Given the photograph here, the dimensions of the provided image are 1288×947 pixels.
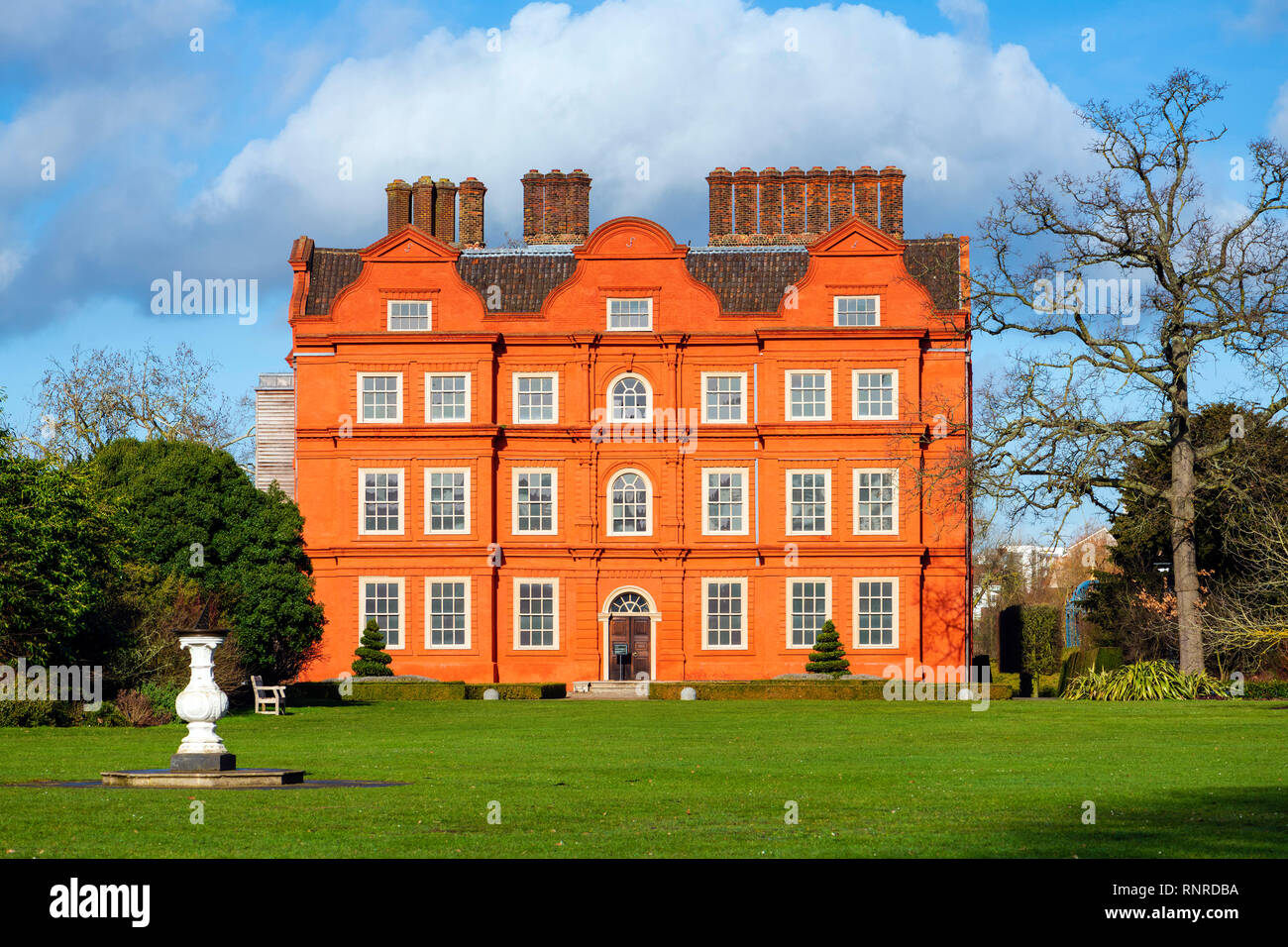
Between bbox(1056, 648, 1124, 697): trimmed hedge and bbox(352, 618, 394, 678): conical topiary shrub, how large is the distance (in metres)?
20.4

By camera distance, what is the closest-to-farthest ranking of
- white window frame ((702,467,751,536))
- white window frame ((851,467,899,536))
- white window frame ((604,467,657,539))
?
white window frame ((851,467,899,536)) → white window frame ((702,467,751,536)) → white window frame ((604,467,657,539))

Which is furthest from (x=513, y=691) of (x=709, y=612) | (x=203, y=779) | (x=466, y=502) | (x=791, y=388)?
(x=203, y=779)

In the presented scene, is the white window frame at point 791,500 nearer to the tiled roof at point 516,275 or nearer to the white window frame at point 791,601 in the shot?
the white window frame at point 791,601

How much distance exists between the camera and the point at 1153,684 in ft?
129

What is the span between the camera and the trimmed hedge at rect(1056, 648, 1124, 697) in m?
42.6

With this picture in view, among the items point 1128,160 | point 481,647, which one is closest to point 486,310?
point 481,647

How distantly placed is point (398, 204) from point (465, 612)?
15.4 m

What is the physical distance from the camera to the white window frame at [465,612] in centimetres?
5028

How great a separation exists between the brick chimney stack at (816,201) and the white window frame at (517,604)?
1568 cm

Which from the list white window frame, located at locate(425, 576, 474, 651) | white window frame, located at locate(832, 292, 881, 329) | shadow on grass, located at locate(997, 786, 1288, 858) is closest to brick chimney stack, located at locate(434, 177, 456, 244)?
white window frame, located at locate(425, 576, 474, 651)

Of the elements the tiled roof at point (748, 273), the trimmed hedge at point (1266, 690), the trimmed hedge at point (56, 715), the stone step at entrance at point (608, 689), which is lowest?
the stone step at entrance at point (608, 689)

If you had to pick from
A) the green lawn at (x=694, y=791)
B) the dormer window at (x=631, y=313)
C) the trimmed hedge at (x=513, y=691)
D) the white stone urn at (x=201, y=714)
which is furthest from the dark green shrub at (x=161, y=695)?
the dormer window at (x=631, y=313)

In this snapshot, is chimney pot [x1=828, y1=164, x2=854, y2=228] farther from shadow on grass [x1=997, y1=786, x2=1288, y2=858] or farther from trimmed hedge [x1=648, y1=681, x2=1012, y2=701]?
shadow on grass [x1=997, y1=786, x2=1288, y2=858]

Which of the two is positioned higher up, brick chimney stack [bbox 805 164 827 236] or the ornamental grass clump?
brick chimney stack [bbox 805 164 827 236]
